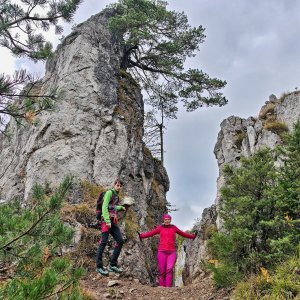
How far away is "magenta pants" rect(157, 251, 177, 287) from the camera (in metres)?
10.0

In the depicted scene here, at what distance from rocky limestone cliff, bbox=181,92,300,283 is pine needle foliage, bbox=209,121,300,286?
6.79 meters

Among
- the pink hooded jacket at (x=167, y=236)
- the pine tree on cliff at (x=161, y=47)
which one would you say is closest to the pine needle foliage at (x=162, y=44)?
the pine tree on cliff at (x=161, y=47)

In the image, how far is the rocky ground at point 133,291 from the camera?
26.0 ft

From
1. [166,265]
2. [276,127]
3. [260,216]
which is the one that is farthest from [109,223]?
[276,127]

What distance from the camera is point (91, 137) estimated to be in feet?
50.4

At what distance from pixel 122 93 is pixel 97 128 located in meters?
2.99

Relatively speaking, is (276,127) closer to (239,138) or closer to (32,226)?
(239,138)

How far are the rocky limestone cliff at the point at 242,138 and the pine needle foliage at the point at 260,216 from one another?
679 centimetres

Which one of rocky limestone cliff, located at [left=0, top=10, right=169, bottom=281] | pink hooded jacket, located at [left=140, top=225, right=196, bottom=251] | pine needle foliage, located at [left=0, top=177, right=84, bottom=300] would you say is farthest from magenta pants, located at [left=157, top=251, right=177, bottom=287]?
pine needle foliage, located at [left=0, top=177, right=84, bottom=300]

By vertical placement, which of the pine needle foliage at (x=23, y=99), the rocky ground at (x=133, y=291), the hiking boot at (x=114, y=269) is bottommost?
the rocky ground at (x=133, y=291)

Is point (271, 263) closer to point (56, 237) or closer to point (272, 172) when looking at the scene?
point (272, 172)

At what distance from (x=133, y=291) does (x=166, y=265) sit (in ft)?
5.43

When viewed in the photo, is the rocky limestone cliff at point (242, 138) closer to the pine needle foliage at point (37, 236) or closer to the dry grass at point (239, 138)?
the dry grass at point (239, 138)

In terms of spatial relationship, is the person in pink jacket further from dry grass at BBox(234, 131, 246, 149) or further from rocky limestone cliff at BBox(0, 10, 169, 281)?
dry grass at BBox(234, 131, 246, 149)
